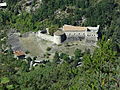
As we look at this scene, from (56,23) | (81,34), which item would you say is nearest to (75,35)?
(81,34)

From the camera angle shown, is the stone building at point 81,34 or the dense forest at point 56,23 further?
the stone building at point 81,34

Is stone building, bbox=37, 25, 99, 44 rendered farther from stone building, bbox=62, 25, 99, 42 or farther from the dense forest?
the dense forest

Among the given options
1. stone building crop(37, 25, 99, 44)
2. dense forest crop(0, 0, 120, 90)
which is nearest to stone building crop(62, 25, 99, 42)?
stone building crop(37, 25, 99, 44)

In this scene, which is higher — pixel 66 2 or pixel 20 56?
pixel 66 2

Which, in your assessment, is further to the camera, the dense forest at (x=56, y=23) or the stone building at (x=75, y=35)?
the stone building at (x=75, y=35)

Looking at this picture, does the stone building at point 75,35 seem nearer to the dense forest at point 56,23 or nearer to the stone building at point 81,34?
the stone building at point 81,34

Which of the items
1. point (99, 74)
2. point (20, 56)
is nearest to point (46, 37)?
point (20, 56)

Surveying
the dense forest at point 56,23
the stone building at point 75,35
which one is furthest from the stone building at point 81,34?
the dense forest at point 56,23

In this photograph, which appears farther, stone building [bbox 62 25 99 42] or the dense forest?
stone building [bbox 62 25 99 42]

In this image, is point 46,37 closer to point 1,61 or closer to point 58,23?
point 58,23

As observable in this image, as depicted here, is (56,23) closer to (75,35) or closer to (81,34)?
(75,35)

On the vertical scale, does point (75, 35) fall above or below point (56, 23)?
below
